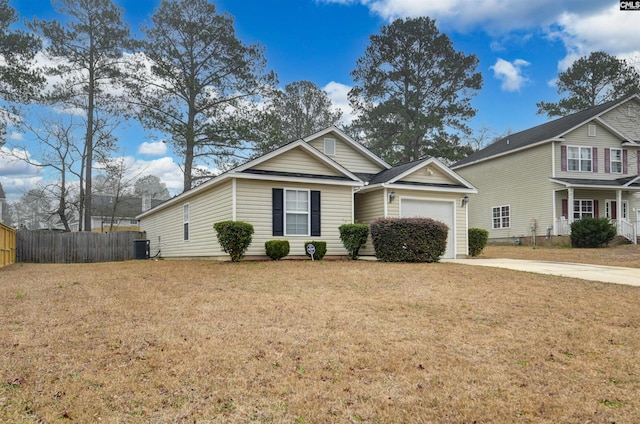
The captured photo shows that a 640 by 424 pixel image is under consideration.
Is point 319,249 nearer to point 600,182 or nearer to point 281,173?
point 281,173

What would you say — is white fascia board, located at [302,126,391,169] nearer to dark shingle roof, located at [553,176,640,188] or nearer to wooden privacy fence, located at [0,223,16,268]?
dark shingle roof, located at [553,176,640,188]

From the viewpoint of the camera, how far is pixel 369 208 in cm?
1725

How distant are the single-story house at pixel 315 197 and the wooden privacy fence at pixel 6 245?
6193 millimetres

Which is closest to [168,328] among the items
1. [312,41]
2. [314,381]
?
[314,381]

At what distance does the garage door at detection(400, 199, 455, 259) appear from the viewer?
16.6m

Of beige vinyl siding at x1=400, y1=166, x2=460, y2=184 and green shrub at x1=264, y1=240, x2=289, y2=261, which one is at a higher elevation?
beige vinyl siding at x1=400, y1=166, x2=460, y2=184

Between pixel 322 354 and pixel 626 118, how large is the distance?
28.0m

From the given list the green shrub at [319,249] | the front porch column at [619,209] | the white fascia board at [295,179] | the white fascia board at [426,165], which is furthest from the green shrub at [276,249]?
the front porch column at [619,209]

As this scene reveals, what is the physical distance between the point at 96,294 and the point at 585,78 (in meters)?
38.7

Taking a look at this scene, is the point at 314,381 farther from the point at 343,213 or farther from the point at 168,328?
the point at 343,213

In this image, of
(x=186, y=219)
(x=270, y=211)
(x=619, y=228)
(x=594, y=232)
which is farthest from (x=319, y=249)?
(x=619, y=228)

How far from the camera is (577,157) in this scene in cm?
2441

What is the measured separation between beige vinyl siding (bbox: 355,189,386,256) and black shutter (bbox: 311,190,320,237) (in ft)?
7.16

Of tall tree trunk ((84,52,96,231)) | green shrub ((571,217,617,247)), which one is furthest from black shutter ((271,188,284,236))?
tall tree trunk ((84,52,96,231))
